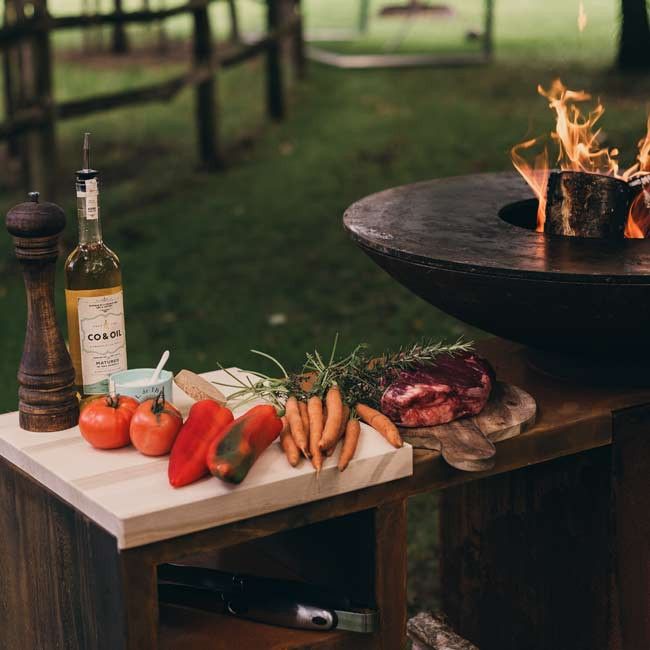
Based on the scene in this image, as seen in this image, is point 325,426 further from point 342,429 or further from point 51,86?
point 51,86

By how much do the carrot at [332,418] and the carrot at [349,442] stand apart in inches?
0.9

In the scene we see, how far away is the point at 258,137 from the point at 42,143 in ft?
8.43

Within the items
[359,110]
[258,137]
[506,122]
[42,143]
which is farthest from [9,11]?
[506,122]

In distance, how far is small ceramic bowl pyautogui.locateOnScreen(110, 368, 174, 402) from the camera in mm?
2357

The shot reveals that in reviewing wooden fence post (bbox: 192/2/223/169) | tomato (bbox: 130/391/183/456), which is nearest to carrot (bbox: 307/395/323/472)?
tomato (bbox: 130/391/183/456)

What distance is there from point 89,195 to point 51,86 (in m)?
4.69

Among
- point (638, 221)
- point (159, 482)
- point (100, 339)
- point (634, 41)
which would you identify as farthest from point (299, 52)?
point (159, 482)

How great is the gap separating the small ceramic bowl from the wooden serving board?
52cm

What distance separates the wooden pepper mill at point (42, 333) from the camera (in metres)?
2.25

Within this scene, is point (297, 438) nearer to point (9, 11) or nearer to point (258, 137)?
point (9, 11)

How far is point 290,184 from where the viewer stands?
7.89 metres

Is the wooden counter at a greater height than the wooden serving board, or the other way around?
the wooden serving board

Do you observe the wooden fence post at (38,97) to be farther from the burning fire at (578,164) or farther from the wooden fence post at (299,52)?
the burning fire at (578,164)

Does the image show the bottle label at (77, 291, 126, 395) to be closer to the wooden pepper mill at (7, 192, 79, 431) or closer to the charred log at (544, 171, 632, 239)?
the wooden pepper mill at (7, 192, 79, 431)
